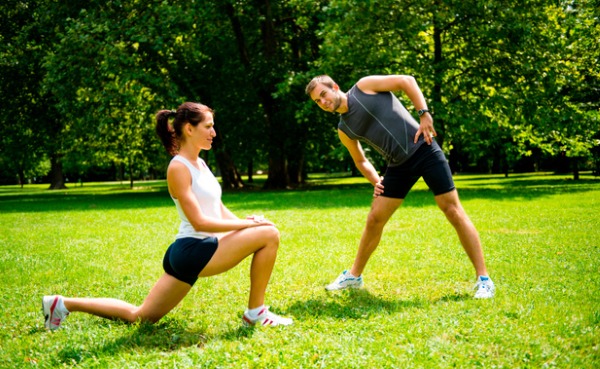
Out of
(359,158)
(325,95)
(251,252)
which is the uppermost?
(325,95)

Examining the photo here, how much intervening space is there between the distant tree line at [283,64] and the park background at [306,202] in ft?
0.34

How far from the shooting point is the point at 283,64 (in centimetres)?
2425

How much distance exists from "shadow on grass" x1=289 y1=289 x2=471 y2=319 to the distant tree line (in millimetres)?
15419

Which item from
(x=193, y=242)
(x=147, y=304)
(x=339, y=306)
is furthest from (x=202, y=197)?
(x=339, y=306)

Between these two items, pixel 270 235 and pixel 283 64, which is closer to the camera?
pixel 270 235

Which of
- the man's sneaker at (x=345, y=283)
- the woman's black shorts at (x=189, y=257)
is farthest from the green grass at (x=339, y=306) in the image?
the woman's black shorts at (x=189, y=257)

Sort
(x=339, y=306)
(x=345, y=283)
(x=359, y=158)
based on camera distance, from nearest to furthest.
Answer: (x=339, y=306) → (x=345, y=283) → (x=359, y=158)

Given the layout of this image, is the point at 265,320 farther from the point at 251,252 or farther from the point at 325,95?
the point at 325,95

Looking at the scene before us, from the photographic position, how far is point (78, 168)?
175 feet

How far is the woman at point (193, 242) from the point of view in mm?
3988

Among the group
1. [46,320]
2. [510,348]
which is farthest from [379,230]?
[46,320]

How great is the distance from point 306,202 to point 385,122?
12.1 metres

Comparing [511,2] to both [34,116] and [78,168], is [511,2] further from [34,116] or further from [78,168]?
[78,168]

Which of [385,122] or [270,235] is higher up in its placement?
[385,122]
